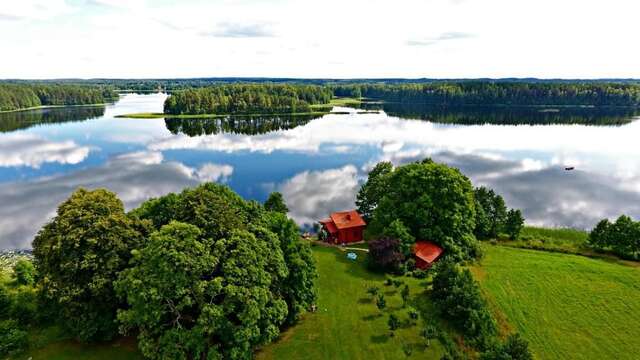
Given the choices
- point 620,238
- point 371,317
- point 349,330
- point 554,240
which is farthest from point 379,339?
point 620,238

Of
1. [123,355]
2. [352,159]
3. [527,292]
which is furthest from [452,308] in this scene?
[352,159]

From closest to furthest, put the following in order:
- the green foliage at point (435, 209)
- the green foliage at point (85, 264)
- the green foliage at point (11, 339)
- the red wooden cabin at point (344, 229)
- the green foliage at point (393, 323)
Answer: the green foliage at point (11, 339)
the green foliage at point (85, 264)
the green foliage at point (393, 323)
the green foliage at point (435, 209)
the red wooden cabin at point (344, 229)

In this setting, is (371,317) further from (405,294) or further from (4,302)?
(4,302)

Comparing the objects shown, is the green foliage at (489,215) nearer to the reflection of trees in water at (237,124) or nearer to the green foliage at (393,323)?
the green foliage at (393,323)

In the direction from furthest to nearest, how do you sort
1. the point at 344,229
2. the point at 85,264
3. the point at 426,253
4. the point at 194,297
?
the point at 344,229 → the point at 426,253 → the point at 85,264 → the point at 194,297

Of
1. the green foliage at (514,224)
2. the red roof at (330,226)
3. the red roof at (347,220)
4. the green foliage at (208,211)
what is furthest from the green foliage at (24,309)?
the green foliage at (514,224)

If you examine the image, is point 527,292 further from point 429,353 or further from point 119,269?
point 119,269
